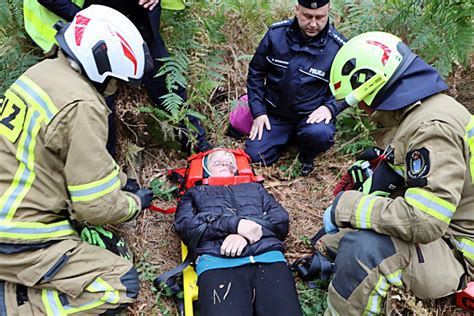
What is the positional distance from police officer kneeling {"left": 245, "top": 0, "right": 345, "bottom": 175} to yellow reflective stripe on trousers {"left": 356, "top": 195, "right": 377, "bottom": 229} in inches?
66.3

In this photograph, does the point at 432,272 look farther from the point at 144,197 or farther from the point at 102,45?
the point at 102,45

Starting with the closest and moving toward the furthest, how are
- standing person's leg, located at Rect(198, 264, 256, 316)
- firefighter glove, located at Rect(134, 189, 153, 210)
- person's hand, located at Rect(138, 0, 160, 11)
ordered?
1. standing person's leg, located at Rect(198, 264, 256, 316)
2. firefighter glove, located at Rect(134, 189, 153, 210)
3. person's hand, located at Rect(138, 0, 160, 11)

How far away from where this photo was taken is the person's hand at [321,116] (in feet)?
16.1

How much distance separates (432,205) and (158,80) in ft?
8.34

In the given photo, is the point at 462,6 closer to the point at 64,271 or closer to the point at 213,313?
the point at 213,313

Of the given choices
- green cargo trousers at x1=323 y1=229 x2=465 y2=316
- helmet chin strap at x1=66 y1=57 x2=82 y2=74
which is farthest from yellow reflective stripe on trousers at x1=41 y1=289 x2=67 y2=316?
green cargo trousers at x1=323 y1=229 x2=465 y2=316

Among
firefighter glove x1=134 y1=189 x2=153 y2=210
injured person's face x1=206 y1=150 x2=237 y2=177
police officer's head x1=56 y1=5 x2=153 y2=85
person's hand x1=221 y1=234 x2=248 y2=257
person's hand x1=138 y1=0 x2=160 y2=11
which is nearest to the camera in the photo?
police officer's head x1=56 y1=5 x2=153 y2=85

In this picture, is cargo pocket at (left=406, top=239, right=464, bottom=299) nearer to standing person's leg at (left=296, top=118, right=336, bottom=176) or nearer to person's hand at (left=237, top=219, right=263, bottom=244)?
person's hand at (left=237, top=219, right=263, bottom=244)

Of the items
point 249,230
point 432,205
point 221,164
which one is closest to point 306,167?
point 221,164

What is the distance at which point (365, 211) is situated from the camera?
322 cm

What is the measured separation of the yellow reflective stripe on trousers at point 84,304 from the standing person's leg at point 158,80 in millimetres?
1730

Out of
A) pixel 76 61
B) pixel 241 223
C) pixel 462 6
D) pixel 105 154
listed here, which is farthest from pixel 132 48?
pixel 462 6

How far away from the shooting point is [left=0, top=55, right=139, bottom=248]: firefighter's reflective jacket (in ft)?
9.74

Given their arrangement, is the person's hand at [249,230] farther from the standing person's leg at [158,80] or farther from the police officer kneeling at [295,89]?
the police officer kneeling at [295,89]
